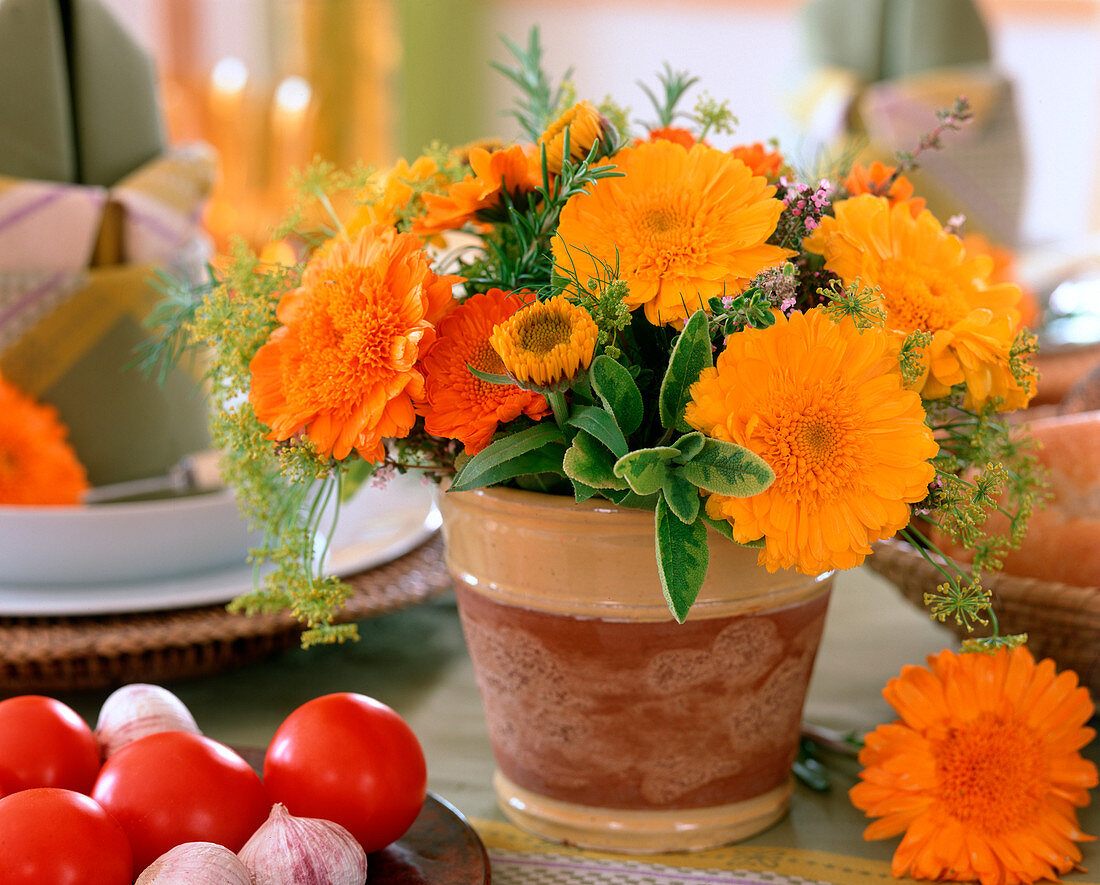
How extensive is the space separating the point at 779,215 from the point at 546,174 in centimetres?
9

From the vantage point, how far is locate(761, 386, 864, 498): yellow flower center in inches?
14.8

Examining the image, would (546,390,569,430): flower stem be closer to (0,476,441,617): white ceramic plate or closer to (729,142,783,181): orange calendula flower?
(729,142,783,181): orange calendula flower

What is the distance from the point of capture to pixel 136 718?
0.47m

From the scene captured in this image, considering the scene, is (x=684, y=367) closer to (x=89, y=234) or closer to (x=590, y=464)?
(x=590, y=464)

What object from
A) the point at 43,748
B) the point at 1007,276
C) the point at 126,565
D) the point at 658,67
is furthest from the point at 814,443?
the point at 658,67

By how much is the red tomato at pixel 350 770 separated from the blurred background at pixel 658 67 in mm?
361

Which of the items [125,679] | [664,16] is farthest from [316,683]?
[664,16]

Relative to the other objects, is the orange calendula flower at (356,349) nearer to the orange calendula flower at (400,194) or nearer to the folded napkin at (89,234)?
the orange calendula flower at (400,194)

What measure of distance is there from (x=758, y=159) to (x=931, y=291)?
0.30 ft

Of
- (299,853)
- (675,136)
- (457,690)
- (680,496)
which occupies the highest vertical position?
(675,136)

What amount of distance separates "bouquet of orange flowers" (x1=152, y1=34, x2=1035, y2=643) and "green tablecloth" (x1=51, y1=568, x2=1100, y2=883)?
0.14 m

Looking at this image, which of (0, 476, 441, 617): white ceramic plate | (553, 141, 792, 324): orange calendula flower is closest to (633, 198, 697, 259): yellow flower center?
(553, 141, 792, 324): orange calendula flower

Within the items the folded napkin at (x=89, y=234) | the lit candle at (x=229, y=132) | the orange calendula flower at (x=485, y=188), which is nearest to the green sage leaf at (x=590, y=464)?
the orange calendula flower at (x=485, y=188)

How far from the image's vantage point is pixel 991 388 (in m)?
0.44
